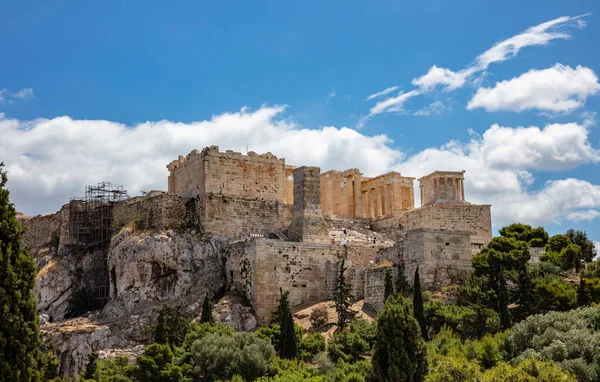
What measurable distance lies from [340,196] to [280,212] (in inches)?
236

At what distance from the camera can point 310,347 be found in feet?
108

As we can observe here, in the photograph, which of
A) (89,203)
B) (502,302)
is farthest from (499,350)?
(89,203)

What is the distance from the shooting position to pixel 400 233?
149 ft

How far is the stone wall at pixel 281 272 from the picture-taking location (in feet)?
123

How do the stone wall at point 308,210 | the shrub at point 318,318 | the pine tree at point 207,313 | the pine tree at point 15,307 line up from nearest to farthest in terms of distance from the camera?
the pine tree at point 15,307, the pine tree at point 207,313, the shrub at point 318,318, the stone wall at point 308,210

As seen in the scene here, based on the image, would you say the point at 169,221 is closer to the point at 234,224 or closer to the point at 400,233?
the point at 234,224

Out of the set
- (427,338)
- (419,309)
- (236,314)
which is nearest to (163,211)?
(236,314)

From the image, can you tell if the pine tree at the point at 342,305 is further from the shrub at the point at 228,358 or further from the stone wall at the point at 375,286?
the shrub at the point at 228,358

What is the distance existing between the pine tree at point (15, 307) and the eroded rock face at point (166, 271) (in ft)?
63.2

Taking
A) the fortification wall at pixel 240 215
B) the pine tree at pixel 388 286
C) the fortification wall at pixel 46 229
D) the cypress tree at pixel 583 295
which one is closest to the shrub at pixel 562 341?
the cypress tree at pixel 583 295

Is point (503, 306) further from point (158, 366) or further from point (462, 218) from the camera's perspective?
point (462, 218)

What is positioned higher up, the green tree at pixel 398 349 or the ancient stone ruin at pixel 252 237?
the ancient stone ruin at pixel 252 237

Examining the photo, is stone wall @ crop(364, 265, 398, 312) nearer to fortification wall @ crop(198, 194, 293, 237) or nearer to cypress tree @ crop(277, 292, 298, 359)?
cypress tree @ crop(277, 292, 298, 359)

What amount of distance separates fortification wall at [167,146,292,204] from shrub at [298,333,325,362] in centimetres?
1136
